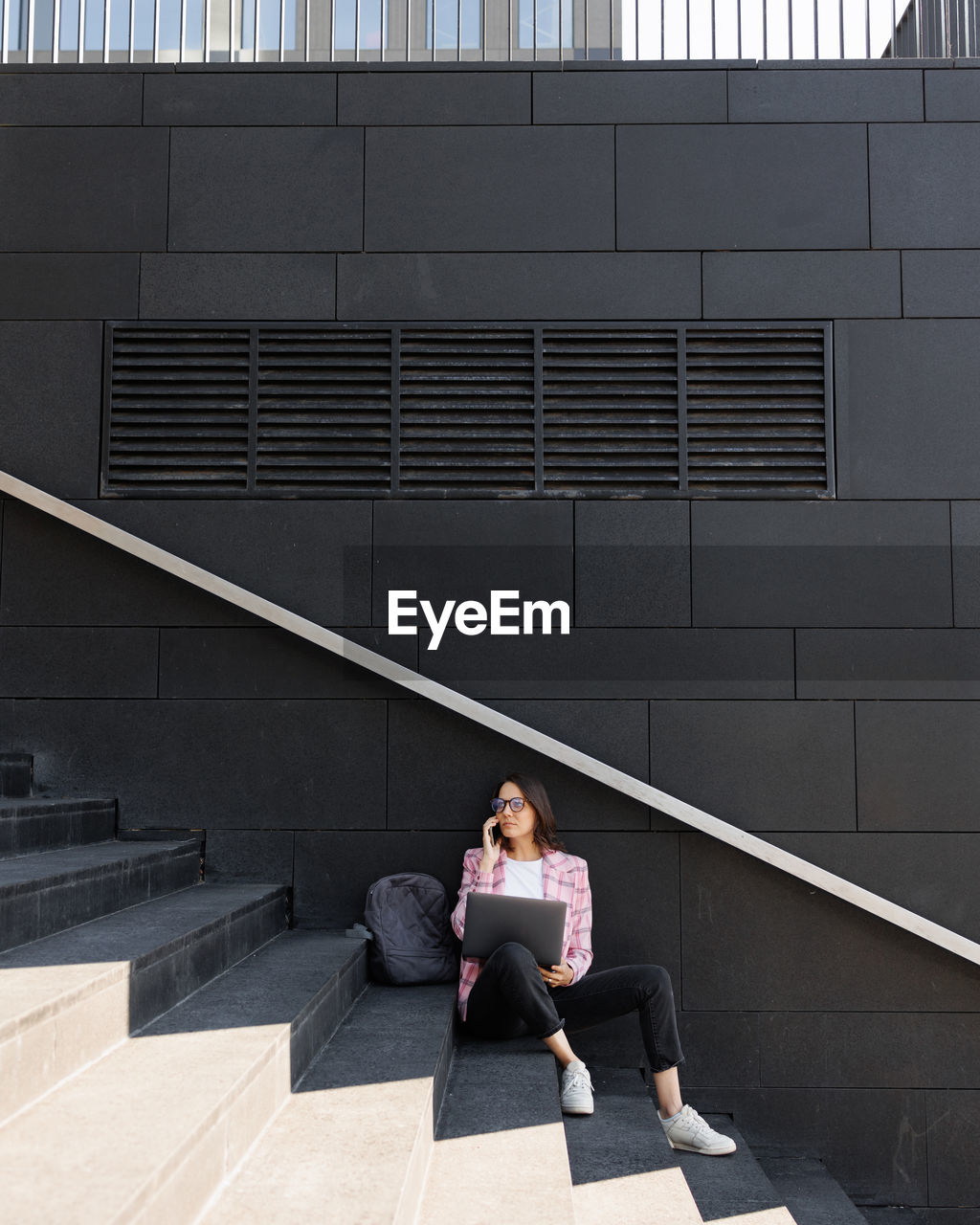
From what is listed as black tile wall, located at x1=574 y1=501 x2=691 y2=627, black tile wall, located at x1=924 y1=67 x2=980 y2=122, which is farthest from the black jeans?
black tile wall, located at x1=924 y1=67 x2=980 y2=122

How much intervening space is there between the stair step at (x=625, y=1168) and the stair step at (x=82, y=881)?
132 centimetres

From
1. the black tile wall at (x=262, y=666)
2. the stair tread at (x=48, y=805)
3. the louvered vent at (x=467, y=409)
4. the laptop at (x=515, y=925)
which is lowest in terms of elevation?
the laptop at (x=515, y=925)

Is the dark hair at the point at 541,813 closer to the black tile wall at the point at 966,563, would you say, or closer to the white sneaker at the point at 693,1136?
the white sneaker at the point at 693,1136

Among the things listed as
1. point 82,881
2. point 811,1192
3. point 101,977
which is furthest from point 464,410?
point 811,1192

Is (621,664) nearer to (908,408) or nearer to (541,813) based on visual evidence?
(541,813)

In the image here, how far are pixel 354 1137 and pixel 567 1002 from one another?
128 centimetres

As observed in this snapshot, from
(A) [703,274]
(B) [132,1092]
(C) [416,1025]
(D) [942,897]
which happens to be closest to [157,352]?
(A) [703,274]

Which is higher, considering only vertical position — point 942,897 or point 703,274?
point 703,274

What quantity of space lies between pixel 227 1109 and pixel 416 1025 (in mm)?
1089

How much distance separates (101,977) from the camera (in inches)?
81.5

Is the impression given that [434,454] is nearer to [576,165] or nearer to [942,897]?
[576,165]

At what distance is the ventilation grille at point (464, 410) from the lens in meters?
3.87

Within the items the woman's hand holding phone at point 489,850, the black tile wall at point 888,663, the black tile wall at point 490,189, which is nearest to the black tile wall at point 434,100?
the black tile wall at point 490,189

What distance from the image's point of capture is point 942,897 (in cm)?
366
